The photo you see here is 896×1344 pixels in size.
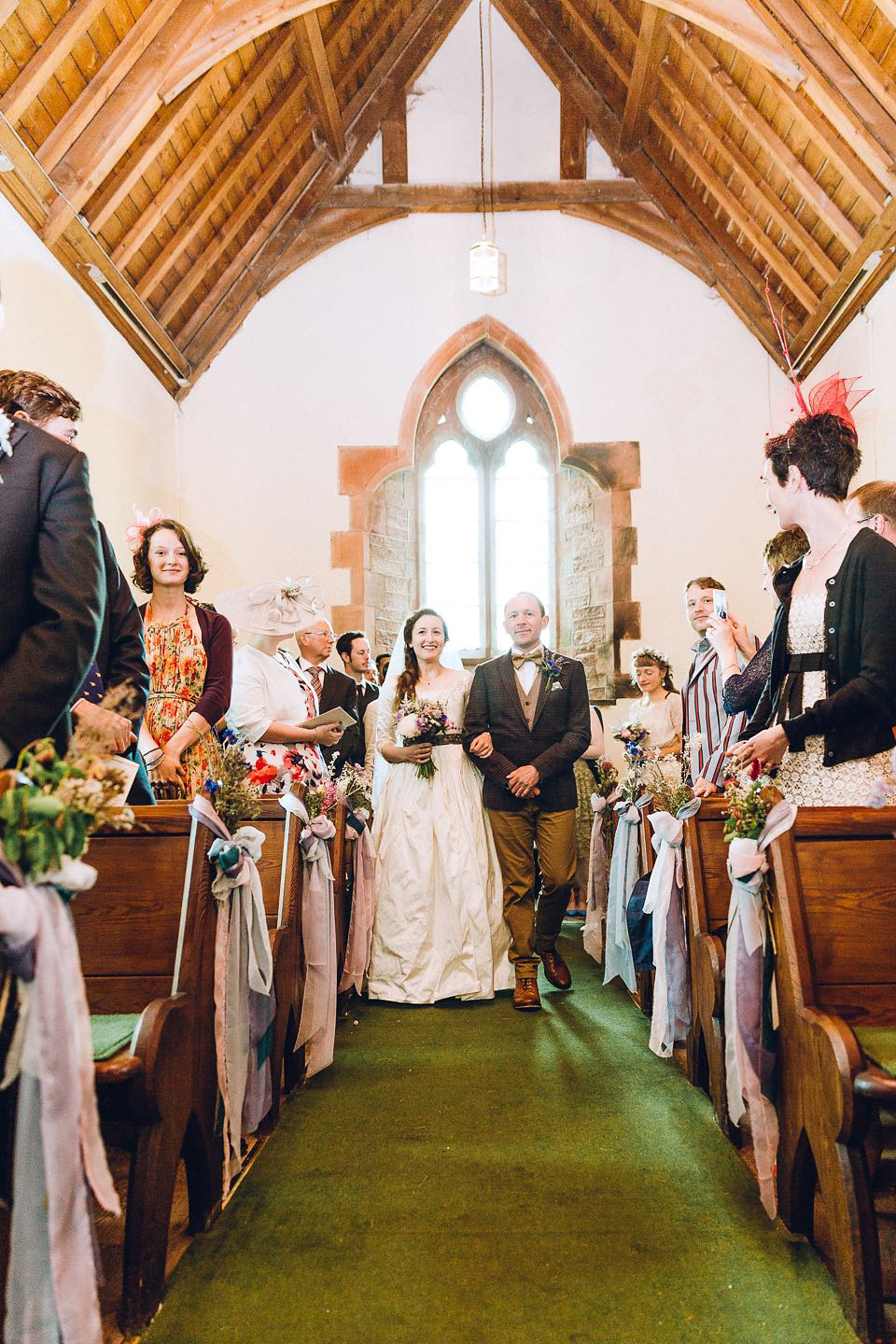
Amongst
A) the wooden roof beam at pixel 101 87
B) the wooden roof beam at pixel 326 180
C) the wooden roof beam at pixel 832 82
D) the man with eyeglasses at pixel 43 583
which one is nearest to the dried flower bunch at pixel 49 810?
the man with eyeglasses at pixel 43 583

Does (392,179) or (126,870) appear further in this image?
(392,179)

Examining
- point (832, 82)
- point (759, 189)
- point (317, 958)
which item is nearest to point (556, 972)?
point (317, 958)

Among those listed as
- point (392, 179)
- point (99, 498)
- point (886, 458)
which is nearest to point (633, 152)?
point (392, 179)

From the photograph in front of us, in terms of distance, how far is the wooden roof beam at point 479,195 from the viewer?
8.55m

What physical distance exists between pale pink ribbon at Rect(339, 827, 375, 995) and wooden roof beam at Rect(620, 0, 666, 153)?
18.1 ft

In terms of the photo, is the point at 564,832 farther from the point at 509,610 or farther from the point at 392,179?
the point at 392,179

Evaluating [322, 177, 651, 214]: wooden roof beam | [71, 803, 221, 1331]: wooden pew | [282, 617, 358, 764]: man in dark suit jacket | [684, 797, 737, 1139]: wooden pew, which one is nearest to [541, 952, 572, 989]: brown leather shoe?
[282, 617, 358, 764]: man in dark suit jacket

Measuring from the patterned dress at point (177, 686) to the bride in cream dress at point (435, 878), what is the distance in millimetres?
1330

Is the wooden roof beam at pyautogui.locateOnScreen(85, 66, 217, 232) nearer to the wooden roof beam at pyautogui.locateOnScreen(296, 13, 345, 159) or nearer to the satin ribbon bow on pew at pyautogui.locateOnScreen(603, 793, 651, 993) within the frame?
the wooden roof beam at pyautogui.locateOnScreen(296, 13, 345, 159)

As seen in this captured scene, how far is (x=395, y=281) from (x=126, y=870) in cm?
718

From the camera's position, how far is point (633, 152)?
336 inches

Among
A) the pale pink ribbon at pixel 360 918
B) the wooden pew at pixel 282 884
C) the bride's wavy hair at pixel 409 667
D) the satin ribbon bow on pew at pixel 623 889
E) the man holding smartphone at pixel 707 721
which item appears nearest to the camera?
the wooden pew at pixel 282 884

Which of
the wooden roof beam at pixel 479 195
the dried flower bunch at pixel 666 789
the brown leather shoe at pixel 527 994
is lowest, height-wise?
the brown leather shoe at pixel 527 994

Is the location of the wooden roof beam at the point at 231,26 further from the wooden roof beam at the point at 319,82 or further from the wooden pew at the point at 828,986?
the wooden pew at the point at 828,986
